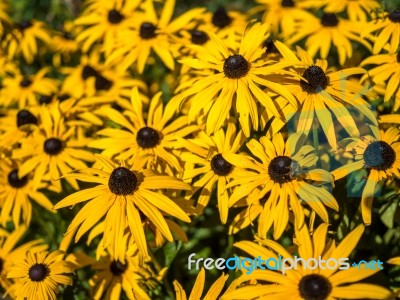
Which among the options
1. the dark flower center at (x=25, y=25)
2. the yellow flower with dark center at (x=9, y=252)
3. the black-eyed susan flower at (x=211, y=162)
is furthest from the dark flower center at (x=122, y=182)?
the dark flower center at (x=25, y=25)

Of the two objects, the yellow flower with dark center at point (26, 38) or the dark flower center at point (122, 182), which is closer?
the dark flower center at point (122, 182)

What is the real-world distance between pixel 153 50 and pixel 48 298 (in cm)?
202

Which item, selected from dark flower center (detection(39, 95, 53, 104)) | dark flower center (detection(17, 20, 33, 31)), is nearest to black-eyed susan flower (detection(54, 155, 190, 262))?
dark flower center (detection(39, 95, 53, 104))

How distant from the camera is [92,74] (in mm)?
4023

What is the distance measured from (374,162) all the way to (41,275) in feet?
5.41

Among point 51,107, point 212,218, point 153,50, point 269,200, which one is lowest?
point 269,200

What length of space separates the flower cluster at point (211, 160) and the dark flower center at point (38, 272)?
0.08 feet

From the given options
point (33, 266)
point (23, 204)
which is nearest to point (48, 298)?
point (33, 266)

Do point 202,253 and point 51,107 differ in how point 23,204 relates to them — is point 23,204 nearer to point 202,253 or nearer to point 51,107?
point 51,107

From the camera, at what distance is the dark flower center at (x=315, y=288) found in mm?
1931

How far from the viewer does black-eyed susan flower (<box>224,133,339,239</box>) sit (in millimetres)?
2375

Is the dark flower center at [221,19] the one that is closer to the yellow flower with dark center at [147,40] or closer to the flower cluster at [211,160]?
the flower cluster at [211,160]

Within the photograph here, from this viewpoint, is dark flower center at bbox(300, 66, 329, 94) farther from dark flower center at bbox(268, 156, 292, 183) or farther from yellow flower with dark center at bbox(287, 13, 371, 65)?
yellow flower with dark center at bbox(287, 13, 371, 65)

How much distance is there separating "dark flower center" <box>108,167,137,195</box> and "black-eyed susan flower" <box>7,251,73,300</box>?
49 cm
